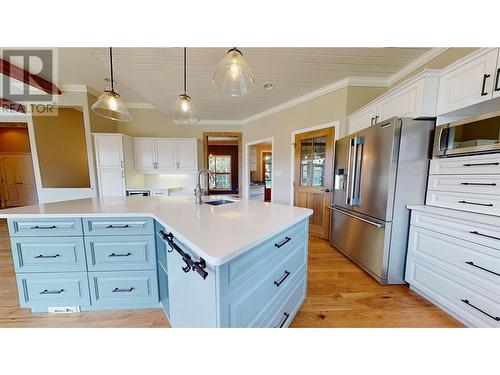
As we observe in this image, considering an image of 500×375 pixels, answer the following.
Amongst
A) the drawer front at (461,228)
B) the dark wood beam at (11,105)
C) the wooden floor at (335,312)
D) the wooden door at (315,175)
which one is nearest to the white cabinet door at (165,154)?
the dark wood beam at (11,105)

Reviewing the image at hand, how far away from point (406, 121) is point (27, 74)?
5.12 meters

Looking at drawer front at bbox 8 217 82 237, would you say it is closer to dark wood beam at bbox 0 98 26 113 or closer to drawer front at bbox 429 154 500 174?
drawer front at bbox 429 154 500 174

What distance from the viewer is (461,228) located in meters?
1.30

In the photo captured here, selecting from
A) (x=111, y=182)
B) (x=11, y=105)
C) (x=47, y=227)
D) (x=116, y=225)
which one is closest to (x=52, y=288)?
(x=47, y=227)

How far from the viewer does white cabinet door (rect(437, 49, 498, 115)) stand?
4.03 feet

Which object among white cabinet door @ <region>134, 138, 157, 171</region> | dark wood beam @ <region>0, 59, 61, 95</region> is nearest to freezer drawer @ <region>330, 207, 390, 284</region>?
white cabinet door @ <region>134, 138, 157, 171</region>

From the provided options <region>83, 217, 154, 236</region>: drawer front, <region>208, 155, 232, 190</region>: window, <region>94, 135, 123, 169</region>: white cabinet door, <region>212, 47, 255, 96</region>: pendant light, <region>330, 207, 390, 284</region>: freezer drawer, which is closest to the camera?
<region>212, 47, 255, 96</region>: pendant light

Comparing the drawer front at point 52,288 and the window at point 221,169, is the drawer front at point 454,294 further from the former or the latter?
the window at point 221,169

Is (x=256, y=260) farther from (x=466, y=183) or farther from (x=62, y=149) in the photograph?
(x=62, y=149)

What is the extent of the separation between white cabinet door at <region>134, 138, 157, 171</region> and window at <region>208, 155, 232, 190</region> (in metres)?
3.82

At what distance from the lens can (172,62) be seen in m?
2.14

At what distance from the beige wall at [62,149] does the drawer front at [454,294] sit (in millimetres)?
6001

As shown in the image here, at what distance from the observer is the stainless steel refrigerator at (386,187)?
5.46ft
